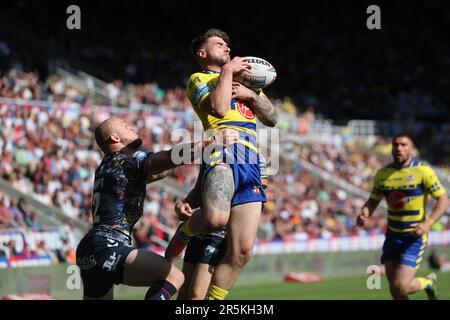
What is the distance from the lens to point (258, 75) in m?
8.20

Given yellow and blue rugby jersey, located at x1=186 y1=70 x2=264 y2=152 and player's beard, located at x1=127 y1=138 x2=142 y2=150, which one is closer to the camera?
player's beard, located at x1=127 y1=138 x2=142 y2=150

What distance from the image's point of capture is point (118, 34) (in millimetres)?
32312

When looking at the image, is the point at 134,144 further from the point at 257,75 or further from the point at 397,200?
the point at 397,200

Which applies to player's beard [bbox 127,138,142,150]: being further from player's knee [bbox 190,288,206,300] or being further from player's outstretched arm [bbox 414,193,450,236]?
player's outstretched arm [bbox 414,193,450,236]

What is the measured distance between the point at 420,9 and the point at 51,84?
2265 centimetres

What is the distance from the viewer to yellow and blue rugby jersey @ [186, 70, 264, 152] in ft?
26.4

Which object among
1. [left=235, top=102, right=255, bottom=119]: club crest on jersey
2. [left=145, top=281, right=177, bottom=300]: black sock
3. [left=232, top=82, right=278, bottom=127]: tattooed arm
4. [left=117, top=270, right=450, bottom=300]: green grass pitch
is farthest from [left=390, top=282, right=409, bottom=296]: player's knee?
[left=145, top=281, right=177, bottom=300]: black sock

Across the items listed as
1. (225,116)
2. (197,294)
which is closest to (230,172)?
(225,116)

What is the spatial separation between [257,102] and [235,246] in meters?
1.41

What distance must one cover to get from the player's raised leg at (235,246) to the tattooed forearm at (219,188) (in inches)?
7.8

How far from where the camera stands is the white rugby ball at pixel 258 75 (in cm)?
817

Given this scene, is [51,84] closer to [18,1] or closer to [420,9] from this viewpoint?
[18,1]

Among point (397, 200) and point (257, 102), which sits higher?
point (257, 102)
